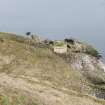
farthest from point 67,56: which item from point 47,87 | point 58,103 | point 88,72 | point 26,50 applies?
point 58,103

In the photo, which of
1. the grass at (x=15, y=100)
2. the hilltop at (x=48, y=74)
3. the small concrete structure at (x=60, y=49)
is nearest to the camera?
the grass at (x=15, y=100)

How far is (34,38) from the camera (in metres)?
96.6

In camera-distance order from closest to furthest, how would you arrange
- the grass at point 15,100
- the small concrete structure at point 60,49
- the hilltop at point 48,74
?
the grass at point 15,100 → the hilltop at point 48,74 → the small concrete structure at point 60,49

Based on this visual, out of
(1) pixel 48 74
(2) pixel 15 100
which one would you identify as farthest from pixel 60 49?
(2) pixel 15 100

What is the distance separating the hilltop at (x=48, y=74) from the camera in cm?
5031

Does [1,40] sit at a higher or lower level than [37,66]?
higher

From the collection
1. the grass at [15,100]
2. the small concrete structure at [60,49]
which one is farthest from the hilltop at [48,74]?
the small concrete structure at [60,49]

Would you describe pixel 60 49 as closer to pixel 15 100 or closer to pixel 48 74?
pixel 48 74

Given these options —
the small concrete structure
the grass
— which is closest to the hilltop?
the grass

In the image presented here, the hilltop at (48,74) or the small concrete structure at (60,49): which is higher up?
the small concrete structure at (60,49)

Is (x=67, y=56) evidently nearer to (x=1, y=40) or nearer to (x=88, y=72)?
(x=88, y=72)

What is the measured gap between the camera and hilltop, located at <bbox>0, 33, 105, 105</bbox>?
Result: 1981 inches

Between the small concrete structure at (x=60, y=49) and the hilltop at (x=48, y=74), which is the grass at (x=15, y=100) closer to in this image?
the hilltop at (x=48, y=74)

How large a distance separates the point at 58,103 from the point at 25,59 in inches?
1075
